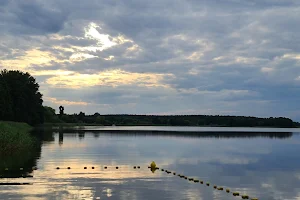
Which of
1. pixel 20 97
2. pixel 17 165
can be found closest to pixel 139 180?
pixel 17 165

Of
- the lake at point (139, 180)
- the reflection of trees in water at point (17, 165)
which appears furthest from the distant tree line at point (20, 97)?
the lake at point (139, 180)

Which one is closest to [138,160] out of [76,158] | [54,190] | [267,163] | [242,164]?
[76,158]

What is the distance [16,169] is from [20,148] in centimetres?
1341

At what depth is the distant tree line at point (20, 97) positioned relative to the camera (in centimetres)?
10056

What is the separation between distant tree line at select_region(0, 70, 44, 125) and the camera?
330ft

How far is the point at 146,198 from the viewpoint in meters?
21.2

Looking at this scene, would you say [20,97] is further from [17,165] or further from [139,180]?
[139,180]

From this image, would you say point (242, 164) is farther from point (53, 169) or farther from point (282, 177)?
point (53, 169)

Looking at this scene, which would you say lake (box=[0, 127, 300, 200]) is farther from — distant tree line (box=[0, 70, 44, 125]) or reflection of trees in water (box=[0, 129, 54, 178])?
distant tree line (box=[0, 70, 44, 125])

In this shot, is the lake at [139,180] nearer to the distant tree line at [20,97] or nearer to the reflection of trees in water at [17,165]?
the reflection of trees in water at [17,165]

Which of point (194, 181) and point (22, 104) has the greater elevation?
point (22, 104)

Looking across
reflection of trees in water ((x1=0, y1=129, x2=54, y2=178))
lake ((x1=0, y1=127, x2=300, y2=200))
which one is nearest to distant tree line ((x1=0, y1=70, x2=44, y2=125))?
reflection of trees in water ((x1=0, y1=129, x2=54, y2=178))

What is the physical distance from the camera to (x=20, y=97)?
11194 cm

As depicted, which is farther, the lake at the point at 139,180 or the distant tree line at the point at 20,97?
the distant tree line at the point at 20,97
